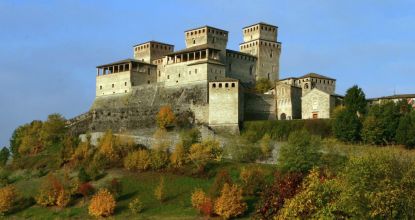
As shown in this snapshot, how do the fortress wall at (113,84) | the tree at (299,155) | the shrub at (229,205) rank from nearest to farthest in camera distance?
the shrub at (229,205) < the tree at (299,155) < the fortress wall at (113,84)

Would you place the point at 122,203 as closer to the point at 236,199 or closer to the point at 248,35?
the point at 236,199

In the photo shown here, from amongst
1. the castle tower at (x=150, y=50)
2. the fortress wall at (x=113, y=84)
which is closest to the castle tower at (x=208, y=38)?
the castle tower at (x=150, y=50)

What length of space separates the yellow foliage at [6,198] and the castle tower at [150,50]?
100 ft

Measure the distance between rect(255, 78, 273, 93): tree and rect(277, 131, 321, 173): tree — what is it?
2072cm

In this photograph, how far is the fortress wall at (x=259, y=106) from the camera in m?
67.0

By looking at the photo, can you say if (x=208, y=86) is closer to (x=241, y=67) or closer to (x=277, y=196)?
(x=241, y=67)

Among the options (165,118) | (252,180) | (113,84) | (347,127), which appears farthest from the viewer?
(113,84)

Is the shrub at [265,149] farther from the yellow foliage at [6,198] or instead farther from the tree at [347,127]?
the yellow foliage at [6,198]

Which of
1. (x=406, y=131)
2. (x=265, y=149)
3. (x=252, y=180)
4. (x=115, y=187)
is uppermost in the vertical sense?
(x=406, y=131)

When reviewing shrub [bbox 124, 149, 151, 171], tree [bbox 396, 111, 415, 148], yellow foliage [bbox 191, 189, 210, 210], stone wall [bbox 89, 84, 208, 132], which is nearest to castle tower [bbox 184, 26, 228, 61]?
stone wall [bbox 89, 84, 208, 132]

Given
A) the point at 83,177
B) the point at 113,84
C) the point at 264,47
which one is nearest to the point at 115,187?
the point at 83,177

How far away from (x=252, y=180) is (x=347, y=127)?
37.7 ft

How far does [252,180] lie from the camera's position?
50250 mm

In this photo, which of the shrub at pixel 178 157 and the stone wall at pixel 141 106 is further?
the stone wall at pixel 141 106
